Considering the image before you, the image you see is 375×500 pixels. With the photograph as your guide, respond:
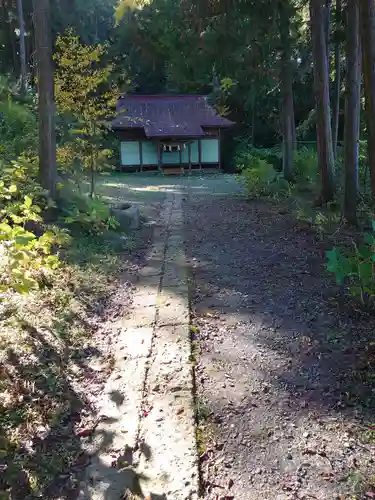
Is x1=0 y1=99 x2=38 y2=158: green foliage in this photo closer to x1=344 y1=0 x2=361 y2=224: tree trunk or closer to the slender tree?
the slender tree

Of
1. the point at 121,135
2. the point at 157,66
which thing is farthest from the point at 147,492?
the point at 157,66

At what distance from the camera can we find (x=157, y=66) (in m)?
34.1

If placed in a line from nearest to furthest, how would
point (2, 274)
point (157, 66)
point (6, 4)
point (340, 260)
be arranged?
point (340, 260) < point (2, 274) < point (6, 4) < point (157, 66)

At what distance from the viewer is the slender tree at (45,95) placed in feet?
25.0

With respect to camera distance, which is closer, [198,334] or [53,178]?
[198,334]

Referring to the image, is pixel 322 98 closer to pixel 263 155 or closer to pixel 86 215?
pixel 86 215

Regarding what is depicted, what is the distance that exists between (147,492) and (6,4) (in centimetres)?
3148

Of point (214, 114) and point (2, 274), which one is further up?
point (214, 114)

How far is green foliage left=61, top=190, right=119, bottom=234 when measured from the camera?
7857mm

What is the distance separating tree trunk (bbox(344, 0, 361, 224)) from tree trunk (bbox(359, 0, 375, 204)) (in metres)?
3.68

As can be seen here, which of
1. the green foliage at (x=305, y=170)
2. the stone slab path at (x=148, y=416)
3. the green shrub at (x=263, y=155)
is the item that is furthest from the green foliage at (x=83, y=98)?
the green shrub at (x=263, y=155)

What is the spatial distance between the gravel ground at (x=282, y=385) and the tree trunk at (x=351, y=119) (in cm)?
264

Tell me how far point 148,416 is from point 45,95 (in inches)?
248

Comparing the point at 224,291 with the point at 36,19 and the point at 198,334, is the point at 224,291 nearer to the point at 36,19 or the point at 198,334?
the point at 198,334
